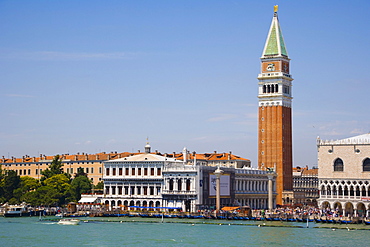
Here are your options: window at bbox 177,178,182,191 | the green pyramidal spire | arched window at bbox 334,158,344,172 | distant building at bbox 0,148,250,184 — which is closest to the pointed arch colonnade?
arched window at bbox 334,158,344,172

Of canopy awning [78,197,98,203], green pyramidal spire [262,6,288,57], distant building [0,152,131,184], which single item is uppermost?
green pyramidal spire [262,6,288,57]

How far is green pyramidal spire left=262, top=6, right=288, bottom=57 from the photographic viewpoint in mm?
97750

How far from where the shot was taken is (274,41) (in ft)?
322

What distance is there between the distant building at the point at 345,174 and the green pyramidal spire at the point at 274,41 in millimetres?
22406

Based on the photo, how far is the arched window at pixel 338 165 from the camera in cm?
Result: 7638

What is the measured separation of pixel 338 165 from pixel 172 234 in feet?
81.2

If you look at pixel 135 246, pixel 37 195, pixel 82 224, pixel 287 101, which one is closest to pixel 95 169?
pixel 37 195

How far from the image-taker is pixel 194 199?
7844cm

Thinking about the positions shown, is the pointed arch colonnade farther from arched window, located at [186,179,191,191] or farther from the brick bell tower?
the brick bell tower

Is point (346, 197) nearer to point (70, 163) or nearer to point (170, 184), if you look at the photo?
point (170, 184)

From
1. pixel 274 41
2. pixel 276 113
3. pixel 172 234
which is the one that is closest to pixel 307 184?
pixel 276 113

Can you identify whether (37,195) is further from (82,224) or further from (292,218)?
(292,218)

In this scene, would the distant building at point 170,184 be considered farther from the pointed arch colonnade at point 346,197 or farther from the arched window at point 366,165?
the arched window at point 366,165

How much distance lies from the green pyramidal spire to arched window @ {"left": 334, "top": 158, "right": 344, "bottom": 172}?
2433cm
